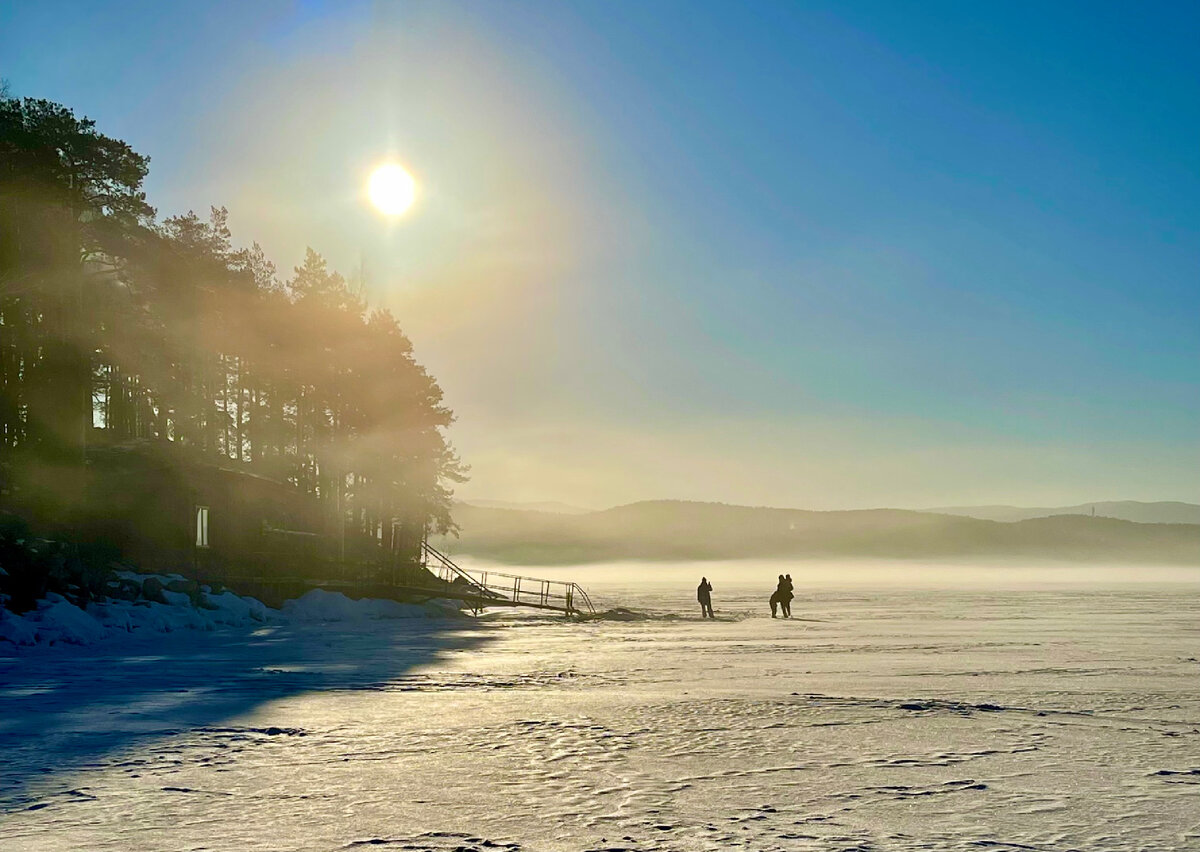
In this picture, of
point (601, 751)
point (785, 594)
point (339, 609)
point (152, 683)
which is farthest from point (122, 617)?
point (785, 594)

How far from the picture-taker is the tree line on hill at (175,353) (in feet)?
101

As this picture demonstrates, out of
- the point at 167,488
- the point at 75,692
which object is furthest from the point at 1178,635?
the point at 167,488

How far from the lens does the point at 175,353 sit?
40656 mm

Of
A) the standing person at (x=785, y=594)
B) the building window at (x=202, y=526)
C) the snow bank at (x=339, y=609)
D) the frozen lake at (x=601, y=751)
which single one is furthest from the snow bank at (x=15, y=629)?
the standing person at (x=785, y=594)

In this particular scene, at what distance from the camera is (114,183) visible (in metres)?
33.3

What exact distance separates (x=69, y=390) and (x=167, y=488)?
416 centimetres

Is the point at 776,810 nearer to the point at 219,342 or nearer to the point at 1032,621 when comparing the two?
the point at 1032,621

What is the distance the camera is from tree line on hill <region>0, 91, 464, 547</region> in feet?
101

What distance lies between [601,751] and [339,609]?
2515cm

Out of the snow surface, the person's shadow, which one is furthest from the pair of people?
the person's shadow

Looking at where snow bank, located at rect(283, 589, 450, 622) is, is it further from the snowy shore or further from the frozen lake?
the frozen lake

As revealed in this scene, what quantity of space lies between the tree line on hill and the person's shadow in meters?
13.0

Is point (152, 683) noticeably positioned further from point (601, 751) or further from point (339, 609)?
point (339, 609)

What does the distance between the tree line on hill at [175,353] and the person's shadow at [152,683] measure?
13.0 metres
